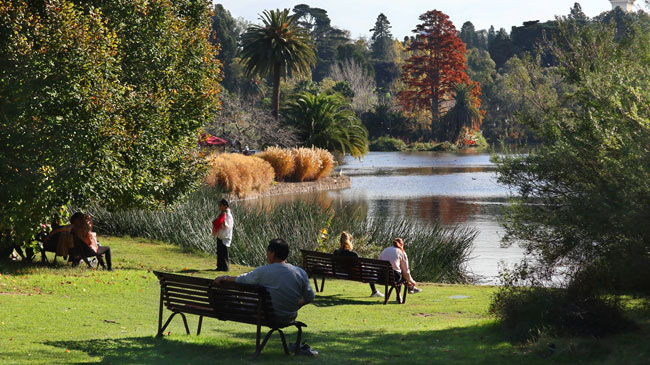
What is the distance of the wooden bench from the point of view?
11195 mm

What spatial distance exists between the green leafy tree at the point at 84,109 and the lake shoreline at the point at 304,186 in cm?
1880

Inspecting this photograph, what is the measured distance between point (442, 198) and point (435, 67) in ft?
254

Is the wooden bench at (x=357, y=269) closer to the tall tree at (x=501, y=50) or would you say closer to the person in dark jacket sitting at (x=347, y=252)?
the person in dark jacket sitting at (x=347, y=252)

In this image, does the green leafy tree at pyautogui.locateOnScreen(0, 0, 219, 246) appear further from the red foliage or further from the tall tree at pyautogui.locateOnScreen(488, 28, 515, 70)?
the tall tree at pyautogui.locateOnScreen(488, 28, 515, 70)

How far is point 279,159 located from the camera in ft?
138

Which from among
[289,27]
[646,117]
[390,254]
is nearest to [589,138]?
[646,117]

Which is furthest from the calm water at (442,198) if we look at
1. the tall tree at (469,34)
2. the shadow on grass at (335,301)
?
the tall tree at (469,34)

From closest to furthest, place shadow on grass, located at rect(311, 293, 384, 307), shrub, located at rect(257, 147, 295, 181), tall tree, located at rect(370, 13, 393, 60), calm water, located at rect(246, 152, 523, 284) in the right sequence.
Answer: shadow on grass, located at rect(311, 293, 384, 307) < calm water, located at rect(246, 152, 523, 284) < shrub, located at rect(257, 147, 295, 181) < tall tree, located at rect(370, 13, 393, 60)

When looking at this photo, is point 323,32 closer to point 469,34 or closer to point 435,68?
point 435,68

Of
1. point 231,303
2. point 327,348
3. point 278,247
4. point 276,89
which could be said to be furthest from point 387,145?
point 278,247

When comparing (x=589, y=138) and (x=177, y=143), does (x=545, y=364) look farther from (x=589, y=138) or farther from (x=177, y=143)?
(x=177, y=143)

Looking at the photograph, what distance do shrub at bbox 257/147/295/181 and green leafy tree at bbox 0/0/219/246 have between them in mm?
26042

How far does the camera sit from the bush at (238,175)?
110ft

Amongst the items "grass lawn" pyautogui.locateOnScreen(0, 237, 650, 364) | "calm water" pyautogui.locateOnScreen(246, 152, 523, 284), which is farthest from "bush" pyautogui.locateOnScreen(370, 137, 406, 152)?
"grass lawn" pyautogui.locateOnScreen(0, 237, 650, 364)
